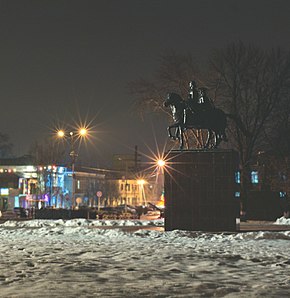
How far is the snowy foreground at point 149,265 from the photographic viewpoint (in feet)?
25.3

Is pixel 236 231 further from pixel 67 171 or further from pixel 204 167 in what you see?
pixel 67 171

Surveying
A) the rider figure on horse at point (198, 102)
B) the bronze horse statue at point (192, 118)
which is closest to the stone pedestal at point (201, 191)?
the bronze horse statue at point (192, 118)

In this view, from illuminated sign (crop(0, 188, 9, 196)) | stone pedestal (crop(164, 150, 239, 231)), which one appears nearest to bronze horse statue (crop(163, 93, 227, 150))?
stone pedestal (crop(164, 150, 239, 231))

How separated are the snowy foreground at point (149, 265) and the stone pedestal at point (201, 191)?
1.20m

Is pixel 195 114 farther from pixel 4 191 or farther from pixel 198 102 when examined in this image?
pixel 4 191

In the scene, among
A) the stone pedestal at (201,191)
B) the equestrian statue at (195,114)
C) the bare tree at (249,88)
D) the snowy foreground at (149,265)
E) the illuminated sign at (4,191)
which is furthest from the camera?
the illuminated sign at (4,191)

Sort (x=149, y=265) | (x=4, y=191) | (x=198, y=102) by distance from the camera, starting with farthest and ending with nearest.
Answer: (x=4, y=191), (x=198, y=102), (x=149, y=265)

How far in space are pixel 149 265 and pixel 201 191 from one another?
8822mm

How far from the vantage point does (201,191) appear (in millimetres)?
18859

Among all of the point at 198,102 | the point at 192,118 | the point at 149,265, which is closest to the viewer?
the point at 149,265

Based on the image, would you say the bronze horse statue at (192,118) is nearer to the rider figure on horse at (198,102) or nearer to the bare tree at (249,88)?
the rider figure on horse at (198,102)

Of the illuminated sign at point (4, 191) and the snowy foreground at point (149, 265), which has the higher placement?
the illuminated sign at point (4, 191)

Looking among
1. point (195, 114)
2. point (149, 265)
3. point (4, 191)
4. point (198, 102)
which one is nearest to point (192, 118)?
point (195, 114)

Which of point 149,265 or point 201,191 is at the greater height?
point 201,191
